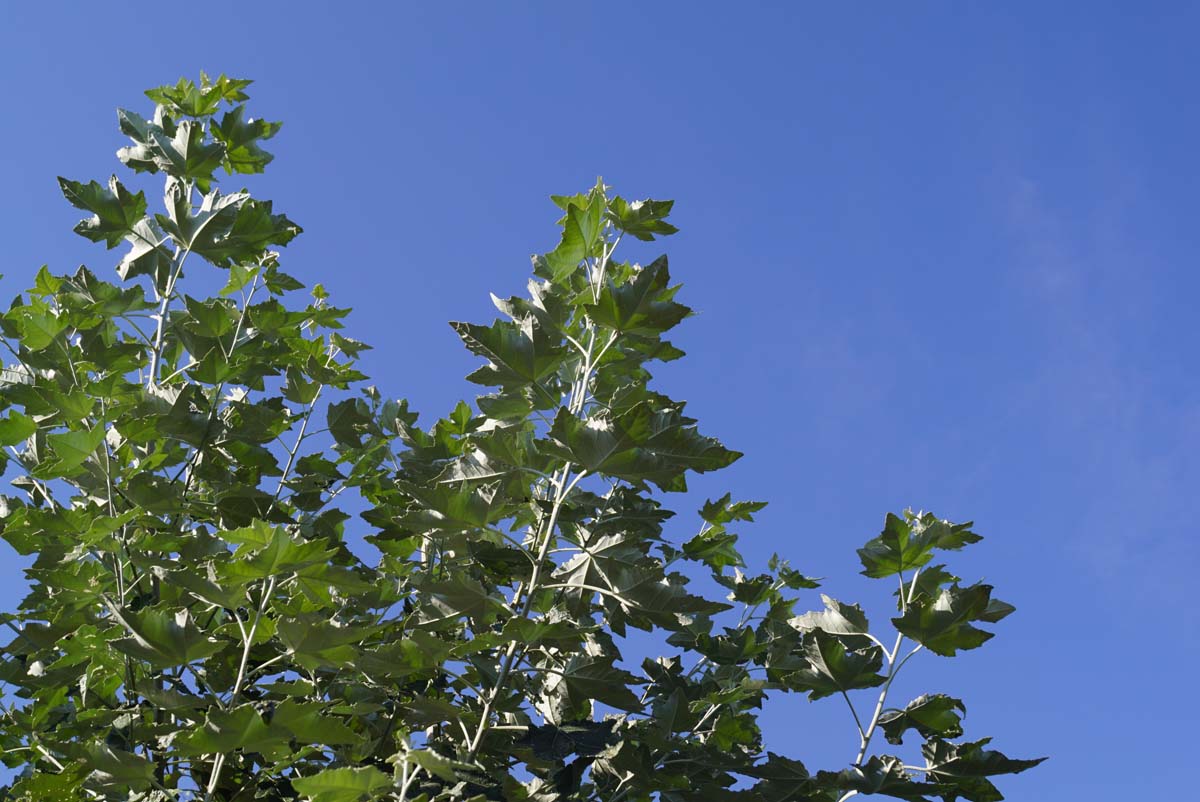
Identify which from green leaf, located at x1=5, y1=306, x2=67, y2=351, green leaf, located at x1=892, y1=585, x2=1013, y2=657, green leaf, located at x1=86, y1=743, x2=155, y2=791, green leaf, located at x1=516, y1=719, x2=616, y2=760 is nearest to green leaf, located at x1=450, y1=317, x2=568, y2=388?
green leaf, located at x1=516, y1=719, x2=616, y2=760

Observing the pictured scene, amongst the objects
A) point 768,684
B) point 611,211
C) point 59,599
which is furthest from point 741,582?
point 59,599

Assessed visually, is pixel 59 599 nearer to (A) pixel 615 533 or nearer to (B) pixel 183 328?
(B) pixel 183 328

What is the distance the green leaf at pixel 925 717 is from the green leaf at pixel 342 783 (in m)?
1.68

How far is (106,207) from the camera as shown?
4.30m

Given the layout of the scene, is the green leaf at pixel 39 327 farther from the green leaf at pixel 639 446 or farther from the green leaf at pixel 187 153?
the green leaf at pixel 639 446

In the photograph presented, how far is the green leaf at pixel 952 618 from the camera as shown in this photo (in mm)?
3227

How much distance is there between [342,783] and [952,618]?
1.85 meters

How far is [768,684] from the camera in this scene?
3.71m

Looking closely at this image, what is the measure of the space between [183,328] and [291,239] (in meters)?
0.59

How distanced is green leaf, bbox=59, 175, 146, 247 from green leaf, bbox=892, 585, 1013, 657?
3.34 metres

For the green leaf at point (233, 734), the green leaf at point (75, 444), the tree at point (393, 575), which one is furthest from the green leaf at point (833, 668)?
the green leaf at point (75, 444)

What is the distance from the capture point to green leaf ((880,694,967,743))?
136 inches

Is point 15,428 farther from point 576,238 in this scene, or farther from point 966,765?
point 966,765

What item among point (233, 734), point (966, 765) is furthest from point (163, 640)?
point (966, 765)
